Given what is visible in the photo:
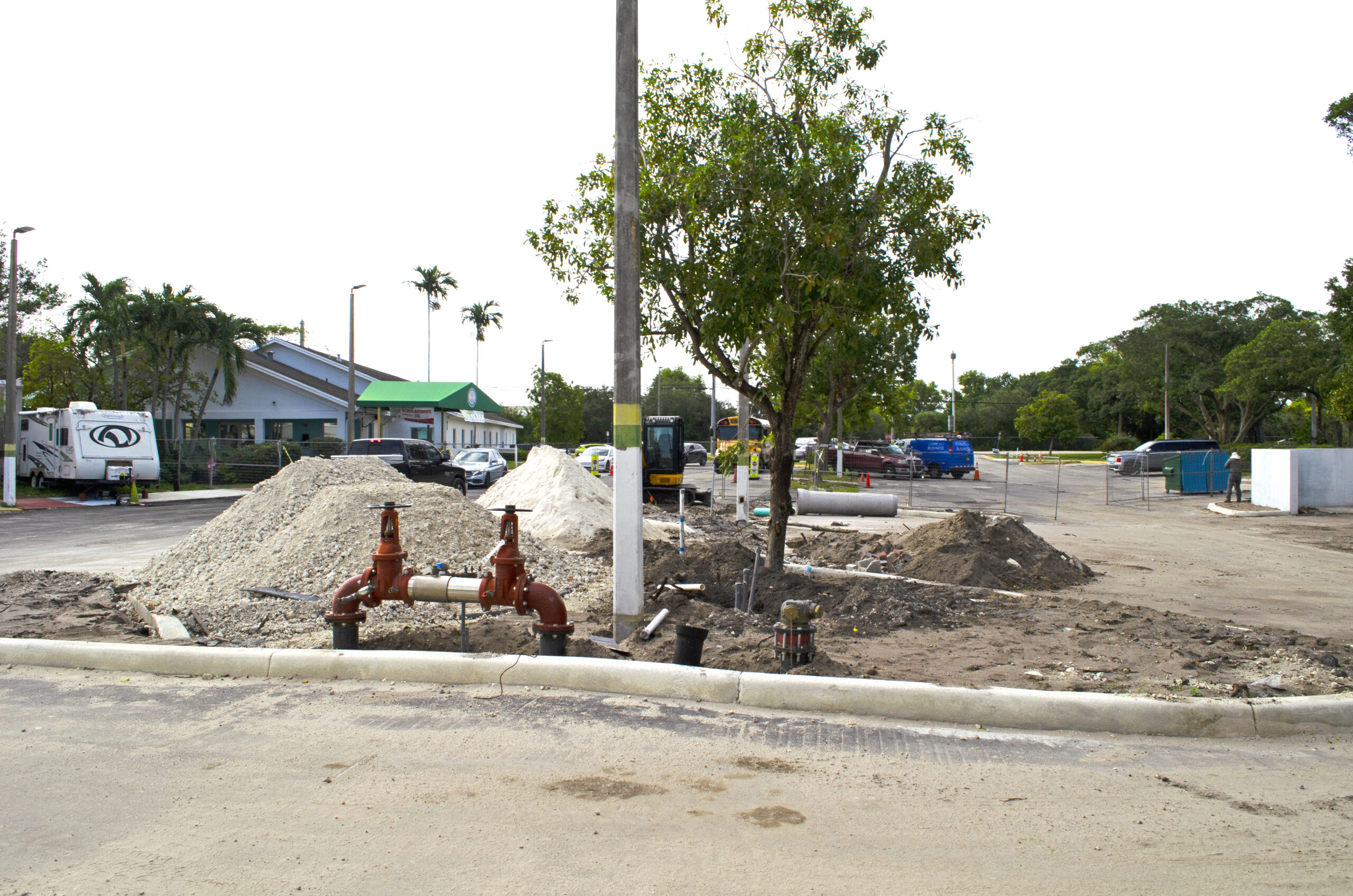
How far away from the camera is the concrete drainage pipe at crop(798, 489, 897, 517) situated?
20328 millimetres

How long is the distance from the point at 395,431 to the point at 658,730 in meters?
45.8

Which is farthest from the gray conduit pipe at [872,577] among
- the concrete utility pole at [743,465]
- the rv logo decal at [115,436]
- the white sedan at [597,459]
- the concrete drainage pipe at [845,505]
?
the white sedan at [597,459]

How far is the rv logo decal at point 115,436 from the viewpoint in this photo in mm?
25156

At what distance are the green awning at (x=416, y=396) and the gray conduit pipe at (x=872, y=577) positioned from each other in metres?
31.3

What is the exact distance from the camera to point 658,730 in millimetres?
4785

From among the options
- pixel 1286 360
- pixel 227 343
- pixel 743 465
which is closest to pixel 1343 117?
pixel 743 465

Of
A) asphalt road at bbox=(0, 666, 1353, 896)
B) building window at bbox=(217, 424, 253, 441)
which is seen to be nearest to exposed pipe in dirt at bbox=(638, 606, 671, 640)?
asphalt road at bbox=(0, 666, 1353, 896)

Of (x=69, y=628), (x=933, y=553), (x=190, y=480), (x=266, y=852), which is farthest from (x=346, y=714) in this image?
(x=190, y=480)

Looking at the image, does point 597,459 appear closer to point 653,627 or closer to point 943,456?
point 943,456

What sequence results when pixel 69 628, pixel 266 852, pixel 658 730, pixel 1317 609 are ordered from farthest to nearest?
1. pixel 1317 609
2. pixel 69 628
3. pixel 658 730
4. pixel 266 852

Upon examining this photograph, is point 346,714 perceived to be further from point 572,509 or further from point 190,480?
point 190,480

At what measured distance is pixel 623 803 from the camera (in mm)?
3852

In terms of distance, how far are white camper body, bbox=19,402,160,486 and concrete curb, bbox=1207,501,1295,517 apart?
3137 centimetres

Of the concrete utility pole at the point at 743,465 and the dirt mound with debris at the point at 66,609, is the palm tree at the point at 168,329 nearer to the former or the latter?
the concrete utility pole at the point at 743,465
